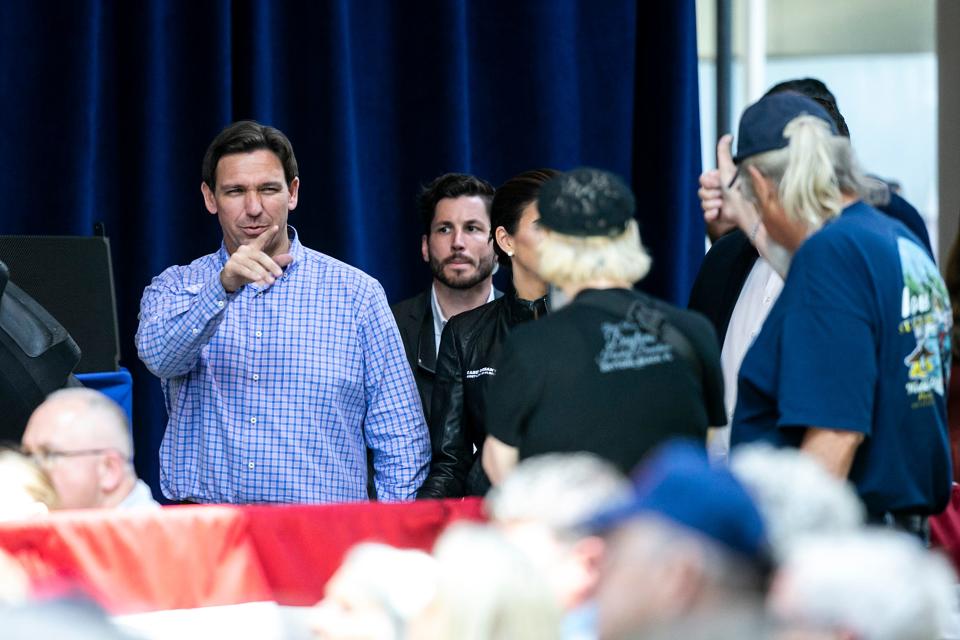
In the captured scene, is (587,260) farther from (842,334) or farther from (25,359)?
(25,359)

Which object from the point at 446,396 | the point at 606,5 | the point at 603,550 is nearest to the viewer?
the point at 603,550

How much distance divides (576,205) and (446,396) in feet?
3.31

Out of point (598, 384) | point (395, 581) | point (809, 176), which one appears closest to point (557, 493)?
point (395, 581)

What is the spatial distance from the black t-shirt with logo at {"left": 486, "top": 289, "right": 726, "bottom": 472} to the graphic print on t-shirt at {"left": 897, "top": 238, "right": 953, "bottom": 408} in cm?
35

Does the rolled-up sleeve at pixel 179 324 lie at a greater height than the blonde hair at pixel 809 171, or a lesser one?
lesser

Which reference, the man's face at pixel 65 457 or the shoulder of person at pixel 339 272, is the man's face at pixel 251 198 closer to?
the shoulder of person at pixel 339 272

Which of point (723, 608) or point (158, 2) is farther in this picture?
point (158, 2)

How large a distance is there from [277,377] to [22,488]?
81 cm

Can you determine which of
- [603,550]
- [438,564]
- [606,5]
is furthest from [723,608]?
[606,5]

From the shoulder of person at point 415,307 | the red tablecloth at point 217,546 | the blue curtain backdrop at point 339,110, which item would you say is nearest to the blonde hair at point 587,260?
the red tablecloth at point 217,546

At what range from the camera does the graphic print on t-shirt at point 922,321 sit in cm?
219

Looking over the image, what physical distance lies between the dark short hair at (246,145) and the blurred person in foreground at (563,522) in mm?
1703

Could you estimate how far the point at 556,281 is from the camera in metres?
2.14

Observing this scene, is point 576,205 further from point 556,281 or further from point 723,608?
point 723,608
